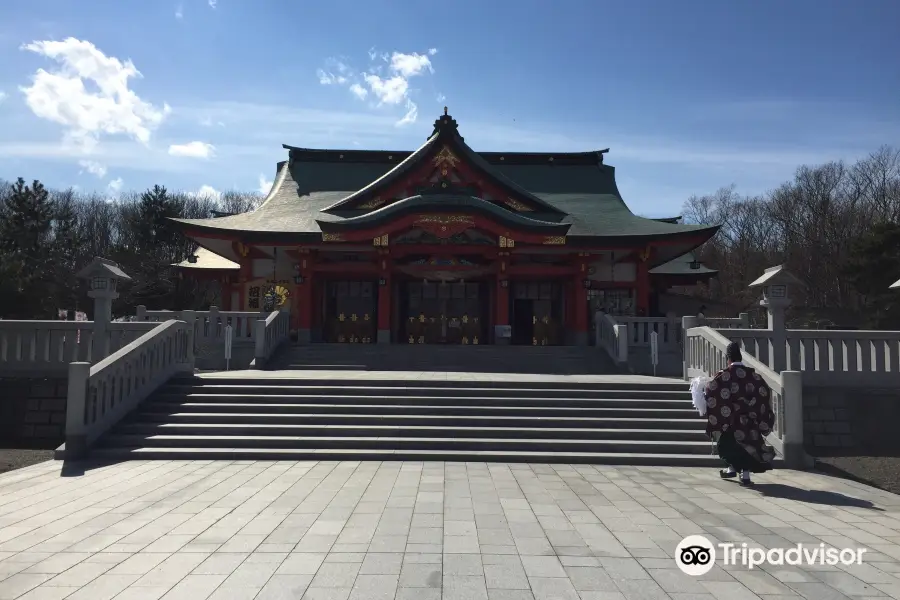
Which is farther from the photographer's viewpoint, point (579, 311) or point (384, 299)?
point (579, 311)

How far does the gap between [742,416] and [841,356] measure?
18.1 ft

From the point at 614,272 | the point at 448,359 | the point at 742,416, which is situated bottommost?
the point at 742,416

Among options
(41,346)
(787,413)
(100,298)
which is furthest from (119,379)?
(787,413)

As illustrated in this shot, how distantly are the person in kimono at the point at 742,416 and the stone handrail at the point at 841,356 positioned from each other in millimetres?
4446

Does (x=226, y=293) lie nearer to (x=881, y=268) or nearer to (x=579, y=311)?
(x=579, y=311)

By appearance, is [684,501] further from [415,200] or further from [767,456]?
[415,200]

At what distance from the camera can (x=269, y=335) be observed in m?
15.1

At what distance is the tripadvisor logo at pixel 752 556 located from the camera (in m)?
4.66

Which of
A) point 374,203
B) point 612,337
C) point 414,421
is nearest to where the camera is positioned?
point 414,421

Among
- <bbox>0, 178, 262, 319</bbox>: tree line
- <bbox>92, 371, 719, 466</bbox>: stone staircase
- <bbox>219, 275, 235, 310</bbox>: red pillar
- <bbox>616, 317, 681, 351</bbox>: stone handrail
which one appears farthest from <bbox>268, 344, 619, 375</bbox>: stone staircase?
<bbox>0, 178, 262, 319</bbox>: tree line

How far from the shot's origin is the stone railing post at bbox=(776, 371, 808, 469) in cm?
841

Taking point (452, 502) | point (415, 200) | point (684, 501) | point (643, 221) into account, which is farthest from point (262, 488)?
point (643, 221)

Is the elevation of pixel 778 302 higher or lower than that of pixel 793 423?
higher

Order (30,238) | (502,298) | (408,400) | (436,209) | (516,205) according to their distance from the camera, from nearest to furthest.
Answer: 1. (408,400)
2. (436,209)
3. (502,298)
4. (516,205)
5. (30,238)
